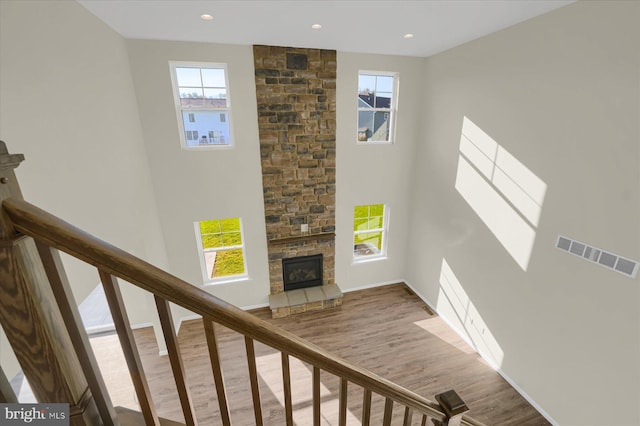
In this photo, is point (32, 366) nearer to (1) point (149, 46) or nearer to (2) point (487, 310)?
(1) point (149, 46)

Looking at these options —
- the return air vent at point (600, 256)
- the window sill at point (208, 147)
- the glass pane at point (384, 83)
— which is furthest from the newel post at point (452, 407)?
the glass pane at point (384, 83)

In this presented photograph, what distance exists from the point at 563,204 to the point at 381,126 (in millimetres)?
2887

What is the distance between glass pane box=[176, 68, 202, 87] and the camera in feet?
12.4

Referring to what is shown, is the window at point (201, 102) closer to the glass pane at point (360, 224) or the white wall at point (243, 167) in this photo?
the white wall at point (243, 167)

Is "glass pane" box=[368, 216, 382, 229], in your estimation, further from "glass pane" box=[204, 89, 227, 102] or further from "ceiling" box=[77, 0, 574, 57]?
"glass pane" box=[204, 89, 227, 102]

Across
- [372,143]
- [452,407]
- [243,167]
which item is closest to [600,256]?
[452,407]

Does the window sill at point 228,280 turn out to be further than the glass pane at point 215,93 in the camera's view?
Yes

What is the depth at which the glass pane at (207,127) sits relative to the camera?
3967 mm

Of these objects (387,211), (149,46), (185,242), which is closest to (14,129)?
(149,46)

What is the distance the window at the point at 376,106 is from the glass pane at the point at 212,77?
217cm

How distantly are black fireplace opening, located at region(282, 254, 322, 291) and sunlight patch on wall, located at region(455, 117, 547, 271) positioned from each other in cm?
277

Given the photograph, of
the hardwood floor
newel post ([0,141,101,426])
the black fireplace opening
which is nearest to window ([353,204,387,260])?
the black fireplace opening

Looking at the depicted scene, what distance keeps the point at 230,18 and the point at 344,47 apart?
173cm

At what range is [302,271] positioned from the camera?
5.04m
